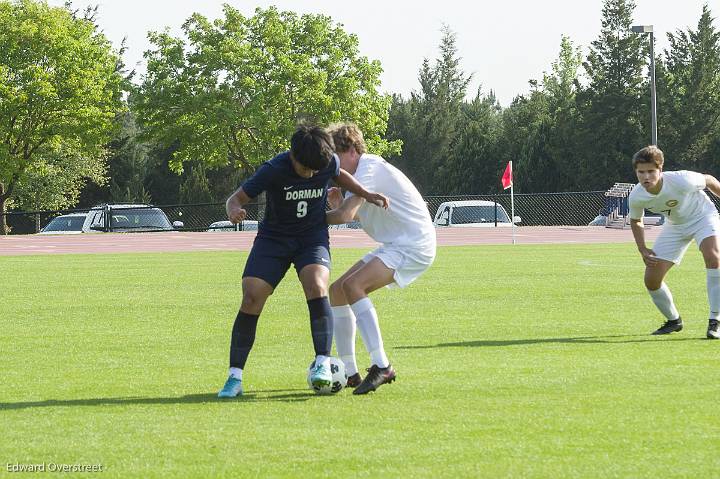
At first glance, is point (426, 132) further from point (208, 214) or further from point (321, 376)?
point (321, 376)

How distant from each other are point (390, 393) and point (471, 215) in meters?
38.2

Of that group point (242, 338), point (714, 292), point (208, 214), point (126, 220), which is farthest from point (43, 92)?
point (242, 338)

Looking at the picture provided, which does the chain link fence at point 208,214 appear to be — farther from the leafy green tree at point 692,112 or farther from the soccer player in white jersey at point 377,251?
the soccer player in white jersey at point 377,251

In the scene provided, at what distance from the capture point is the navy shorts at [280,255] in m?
8.16

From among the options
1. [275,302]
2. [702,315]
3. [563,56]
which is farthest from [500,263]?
[563,56]

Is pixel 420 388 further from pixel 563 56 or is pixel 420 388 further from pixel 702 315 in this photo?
pixel 563 56

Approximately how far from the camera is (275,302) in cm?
1608

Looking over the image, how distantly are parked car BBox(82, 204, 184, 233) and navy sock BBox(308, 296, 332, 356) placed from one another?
37.9 metres

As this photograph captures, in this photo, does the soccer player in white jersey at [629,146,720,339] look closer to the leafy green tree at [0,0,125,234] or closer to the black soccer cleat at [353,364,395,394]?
the black soccer cleat at [353,364,395,394]

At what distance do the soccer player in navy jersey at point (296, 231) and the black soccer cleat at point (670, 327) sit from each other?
4.39m

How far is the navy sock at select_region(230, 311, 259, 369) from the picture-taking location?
324 inches

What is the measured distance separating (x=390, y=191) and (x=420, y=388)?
1.29m

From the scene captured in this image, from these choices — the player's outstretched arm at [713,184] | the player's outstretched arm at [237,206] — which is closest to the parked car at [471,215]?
the player's outstretched arm at [713,184]

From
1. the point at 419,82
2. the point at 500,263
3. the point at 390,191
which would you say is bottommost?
the point at 500,263
